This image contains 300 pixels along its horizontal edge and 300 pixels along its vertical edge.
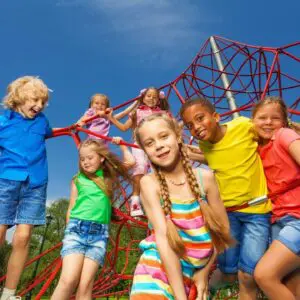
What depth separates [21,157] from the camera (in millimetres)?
2709

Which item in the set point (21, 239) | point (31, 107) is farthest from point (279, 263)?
point (31, 107)

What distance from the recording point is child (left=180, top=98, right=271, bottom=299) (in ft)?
7.09

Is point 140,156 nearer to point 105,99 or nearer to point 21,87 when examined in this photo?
point 105,99

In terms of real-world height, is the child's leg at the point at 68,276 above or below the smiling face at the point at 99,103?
below

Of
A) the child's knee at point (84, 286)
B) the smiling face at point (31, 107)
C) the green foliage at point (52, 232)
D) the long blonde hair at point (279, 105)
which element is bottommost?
the child's knee at point (84, 286)

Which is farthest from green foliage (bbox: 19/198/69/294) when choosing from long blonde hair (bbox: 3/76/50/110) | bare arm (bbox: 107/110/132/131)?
long blonde hair (bbox: 3/76/50/110)

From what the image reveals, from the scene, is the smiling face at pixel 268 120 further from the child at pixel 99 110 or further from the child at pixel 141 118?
the child at pixel 99 110

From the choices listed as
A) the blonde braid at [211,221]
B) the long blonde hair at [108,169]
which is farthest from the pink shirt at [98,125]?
the blonde braid at [211,221]

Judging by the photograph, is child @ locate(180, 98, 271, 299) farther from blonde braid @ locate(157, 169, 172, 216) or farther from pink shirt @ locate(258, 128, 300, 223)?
blonde braid @ locate(157, 169, 172, 216)

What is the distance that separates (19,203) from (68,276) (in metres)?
0.55

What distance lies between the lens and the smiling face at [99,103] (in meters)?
4.42

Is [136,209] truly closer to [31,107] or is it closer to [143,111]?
[143,111]

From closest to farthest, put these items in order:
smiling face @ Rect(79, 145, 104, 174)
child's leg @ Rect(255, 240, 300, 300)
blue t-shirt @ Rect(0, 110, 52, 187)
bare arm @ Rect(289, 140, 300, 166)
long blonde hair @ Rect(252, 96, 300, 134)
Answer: child's leg @ Rect(255, 240, 300, 300), bare arm @ Rect(289, 140, 300, 166), long blonde hair @ Rect(252, 96, 300, 134), blue t-shirt @ Rect(0, 110, 52, 187), smiling face @ Rect(79, 145, 104, 174)

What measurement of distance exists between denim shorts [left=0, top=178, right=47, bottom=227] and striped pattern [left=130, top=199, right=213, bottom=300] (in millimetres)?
1234
